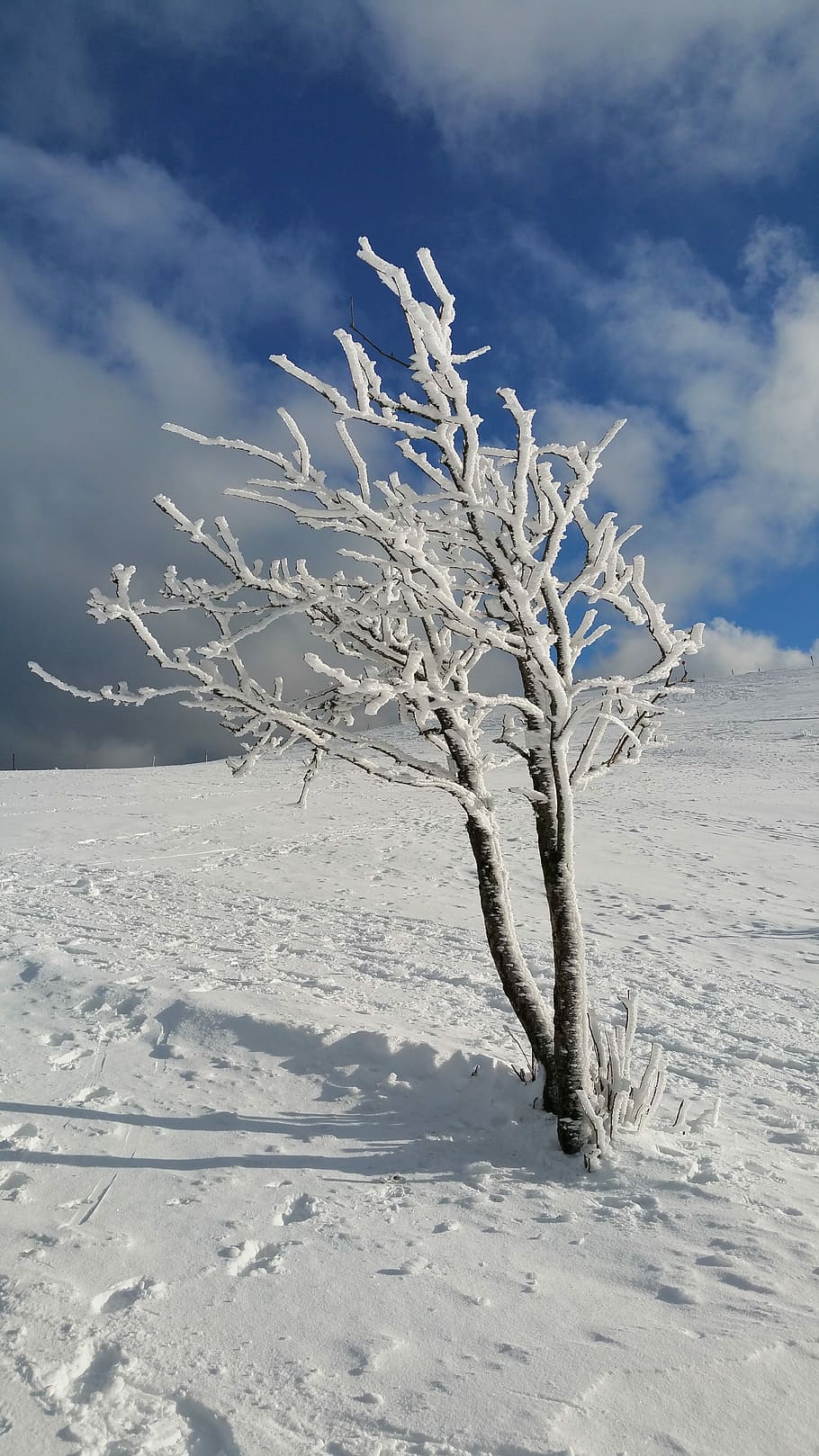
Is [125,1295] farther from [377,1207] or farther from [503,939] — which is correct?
[503,939]

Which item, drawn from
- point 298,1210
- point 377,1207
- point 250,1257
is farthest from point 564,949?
point 250,1257

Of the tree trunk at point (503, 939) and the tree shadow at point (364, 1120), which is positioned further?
the tree trunk at point (503, 939)

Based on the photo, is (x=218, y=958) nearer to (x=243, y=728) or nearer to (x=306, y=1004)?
(x=306, y=1004)

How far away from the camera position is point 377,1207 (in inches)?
170

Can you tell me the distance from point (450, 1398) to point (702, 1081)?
15.1 ft

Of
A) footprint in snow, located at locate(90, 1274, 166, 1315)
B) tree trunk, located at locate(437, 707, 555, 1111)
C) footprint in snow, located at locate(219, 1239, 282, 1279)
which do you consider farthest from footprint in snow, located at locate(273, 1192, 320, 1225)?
tree trunk, located at locate(437, 707, 555, 1111)

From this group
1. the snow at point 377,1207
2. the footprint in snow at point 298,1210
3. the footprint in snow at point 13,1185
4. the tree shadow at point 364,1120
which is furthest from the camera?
the tree shadow at point 364,1120

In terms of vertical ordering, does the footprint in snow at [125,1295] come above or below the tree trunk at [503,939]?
below

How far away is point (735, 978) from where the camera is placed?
10.1 meters

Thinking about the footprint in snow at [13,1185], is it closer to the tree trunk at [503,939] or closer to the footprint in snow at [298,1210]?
the footprint in snow at [298,1210]

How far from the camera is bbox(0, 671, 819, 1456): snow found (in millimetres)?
2850

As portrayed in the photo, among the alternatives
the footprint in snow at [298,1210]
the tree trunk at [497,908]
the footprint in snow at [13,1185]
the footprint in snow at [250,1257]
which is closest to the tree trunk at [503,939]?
the tree trunk at [497,908]

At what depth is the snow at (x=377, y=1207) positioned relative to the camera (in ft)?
9.35

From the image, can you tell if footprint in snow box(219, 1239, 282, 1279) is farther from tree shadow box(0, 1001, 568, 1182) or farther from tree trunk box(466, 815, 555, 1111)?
tree trunk box(466, 815, 555, 1111)
